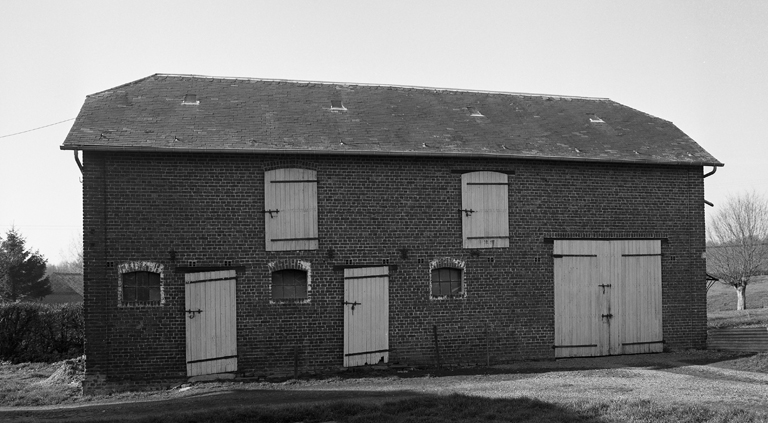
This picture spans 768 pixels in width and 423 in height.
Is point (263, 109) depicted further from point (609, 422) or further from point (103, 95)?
point (609, 422)

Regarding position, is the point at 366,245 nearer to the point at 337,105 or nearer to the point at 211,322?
the point at 211,322

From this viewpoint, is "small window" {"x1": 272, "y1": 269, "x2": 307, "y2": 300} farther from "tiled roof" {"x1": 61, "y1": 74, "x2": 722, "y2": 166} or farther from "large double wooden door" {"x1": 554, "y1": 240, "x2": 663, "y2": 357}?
"large double wooden door" {"x1": 554, "y1": 240, "x2": 663, "y2": 357}

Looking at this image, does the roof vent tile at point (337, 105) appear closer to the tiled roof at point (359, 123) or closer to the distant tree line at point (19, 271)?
the tiled roof at point (359, 123)

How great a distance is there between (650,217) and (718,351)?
12.3 feet

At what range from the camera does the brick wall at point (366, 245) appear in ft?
55.5

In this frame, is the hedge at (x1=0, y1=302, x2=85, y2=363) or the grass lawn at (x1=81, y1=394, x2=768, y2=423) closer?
the grass lawn at (x1=81, y1=394, x2=768, y2=423)

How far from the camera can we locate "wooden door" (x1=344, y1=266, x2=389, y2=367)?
1792 cm

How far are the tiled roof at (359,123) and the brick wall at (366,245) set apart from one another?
0.40 m

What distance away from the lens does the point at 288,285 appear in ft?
58.5

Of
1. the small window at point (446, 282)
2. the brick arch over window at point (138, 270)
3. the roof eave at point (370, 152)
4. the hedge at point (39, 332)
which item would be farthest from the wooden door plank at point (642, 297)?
the hedge at point (39, 332)

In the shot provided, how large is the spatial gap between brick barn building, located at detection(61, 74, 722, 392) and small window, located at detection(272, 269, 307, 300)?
2.7 inches

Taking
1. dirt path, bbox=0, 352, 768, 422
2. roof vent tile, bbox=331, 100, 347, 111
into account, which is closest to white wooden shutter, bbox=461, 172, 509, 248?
dirt path, bbox=0, 352, 768, 422

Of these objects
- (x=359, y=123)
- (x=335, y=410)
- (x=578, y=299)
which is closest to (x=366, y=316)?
(x=359, y=123)

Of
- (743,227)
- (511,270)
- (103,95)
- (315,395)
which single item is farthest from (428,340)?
(743,227)
